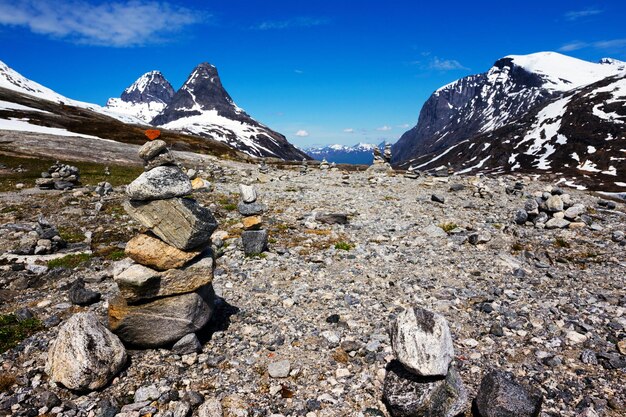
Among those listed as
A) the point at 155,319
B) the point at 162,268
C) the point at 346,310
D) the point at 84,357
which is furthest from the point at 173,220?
the point at 346,310

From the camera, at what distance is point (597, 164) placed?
168 m

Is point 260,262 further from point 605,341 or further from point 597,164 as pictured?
point 597,164

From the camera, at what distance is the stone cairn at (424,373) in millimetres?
6684

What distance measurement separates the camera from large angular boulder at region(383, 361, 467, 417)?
6660 mm

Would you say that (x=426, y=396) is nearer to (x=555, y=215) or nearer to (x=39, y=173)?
(x=555, y=215)

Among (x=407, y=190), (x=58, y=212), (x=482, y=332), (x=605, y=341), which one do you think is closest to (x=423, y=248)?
(x=482, y=332)

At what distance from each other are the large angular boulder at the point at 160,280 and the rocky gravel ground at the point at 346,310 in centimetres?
143

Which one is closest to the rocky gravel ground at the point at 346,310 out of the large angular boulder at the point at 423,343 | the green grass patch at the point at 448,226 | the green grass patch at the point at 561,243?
the green grass patch at the point at 561,243

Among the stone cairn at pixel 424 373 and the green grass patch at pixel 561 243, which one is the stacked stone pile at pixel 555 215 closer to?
the green grass patch at pixel 561 243

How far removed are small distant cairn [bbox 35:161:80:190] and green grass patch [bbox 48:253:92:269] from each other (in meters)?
17.0

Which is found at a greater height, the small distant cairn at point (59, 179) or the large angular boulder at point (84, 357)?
the small distant cairn at point (59, 179)

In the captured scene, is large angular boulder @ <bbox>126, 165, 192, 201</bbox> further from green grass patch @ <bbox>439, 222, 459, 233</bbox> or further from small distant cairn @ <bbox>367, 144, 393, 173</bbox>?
small distant cairn @ <bbox>367, 144, 393, 173</bbox>

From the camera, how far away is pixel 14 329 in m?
9.18

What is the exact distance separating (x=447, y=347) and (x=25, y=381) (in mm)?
8794
